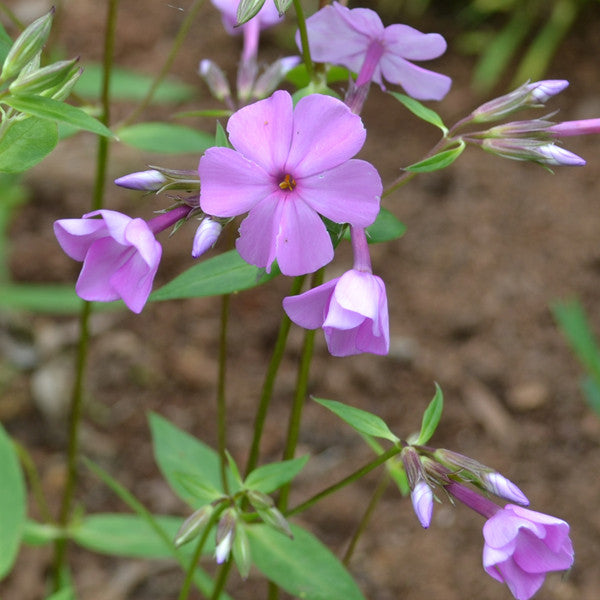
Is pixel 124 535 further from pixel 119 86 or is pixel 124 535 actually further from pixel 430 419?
pixel 119 86

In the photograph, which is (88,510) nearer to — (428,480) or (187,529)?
(187,529)

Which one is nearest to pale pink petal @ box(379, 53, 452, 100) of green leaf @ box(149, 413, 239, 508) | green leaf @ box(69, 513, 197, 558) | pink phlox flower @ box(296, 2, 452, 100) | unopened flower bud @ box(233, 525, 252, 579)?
pink phlox flower @ box(296, 2, 452, 100)

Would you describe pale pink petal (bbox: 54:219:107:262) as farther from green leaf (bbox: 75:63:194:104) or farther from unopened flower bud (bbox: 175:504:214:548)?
green leaf (bbox: 75:63:194:104)

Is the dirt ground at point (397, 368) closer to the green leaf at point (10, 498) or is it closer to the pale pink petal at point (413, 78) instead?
the green leaf at point (10, 498)

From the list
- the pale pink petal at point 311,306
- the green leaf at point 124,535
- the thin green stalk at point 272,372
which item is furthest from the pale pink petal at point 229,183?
the green leaf at point 124,535

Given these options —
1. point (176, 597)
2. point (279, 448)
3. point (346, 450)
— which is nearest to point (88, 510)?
point (176, 597)

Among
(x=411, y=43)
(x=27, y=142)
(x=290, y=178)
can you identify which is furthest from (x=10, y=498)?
(x=411, y=43)
